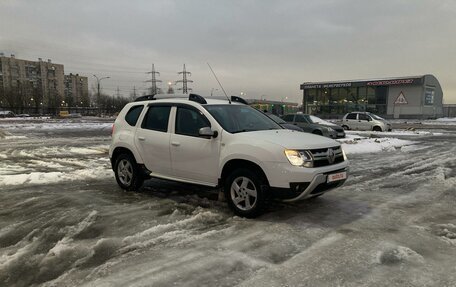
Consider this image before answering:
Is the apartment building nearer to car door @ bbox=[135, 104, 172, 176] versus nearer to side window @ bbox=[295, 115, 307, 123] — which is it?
side window @ bbox=[295, 115, 307, 123]

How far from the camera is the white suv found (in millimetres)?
5141

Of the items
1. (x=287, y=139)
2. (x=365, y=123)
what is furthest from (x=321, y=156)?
(x=365, y=123)

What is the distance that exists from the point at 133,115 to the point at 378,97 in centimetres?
5277

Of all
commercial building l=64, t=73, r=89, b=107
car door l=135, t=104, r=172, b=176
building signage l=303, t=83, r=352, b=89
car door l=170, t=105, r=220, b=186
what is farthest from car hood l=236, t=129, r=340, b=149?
commercial building l=64, t=73, r=89, b=107

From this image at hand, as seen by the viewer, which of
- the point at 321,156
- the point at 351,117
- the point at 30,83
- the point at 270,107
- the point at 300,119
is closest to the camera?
the point at 321,156

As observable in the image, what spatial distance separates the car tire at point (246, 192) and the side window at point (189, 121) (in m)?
1.02

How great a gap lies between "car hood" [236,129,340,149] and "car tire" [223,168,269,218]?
19.8 inches

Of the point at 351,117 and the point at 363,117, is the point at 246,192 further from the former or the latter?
the point at 351,117

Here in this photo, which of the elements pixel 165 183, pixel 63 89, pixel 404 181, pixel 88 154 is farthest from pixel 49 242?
pixel 63 89

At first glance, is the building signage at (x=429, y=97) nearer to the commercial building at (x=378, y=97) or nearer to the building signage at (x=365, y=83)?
the commercial building at (x=378, y=97)

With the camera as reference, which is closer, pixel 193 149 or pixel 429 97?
pixel 193 149

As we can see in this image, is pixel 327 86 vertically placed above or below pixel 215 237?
above

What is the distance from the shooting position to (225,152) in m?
5.59

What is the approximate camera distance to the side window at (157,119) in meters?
6.62
